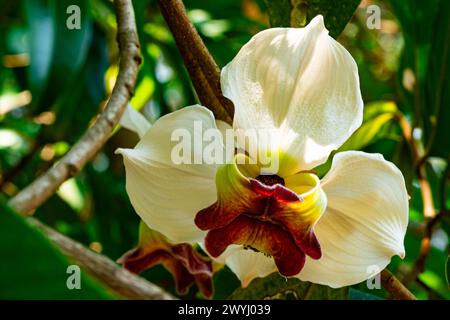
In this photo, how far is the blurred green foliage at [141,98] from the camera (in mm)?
1105

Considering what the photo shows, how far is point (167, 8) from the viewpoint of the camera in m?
Result: 0.62

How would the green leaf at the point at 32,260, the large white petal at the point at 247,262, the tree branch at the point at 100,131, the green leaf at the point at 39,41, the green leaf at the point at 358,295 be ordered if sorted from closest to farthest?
the green leaf at the point at 32,260
the tree branch at the point at 100,131
the large white petal at the point at 247,262
the green leaf at the point at 358,295
the green leaf at the point at 39,41

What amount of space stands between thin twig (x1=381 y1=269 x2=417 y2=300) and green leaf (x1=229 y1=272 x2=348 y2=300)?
14 cm

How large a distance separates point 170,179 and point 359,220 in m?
0.17

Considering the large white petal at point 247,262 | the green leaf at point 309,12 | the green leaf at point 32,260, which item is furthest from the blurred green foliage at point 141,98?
the green leaf at point 32,260

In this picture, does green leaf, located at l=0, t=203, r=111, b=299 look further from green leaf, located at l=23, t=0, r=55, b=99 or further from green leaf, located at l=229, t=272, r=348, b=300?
green leaf, located at l=23, t=0, r=55, b=99

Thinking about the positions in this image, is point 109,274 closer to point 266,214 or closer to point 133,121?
point 266,214

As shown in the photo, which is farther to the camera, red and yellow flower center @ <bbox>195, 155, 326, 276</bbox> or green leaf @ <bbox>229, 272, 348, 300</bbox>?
green leaf @ <bbox>229, 272, 348, 300</bbox>

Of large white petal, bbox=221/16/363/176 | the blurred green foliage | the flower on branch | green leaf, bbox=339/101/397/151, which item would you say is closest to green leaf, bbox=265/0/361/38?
the blurred green foliage

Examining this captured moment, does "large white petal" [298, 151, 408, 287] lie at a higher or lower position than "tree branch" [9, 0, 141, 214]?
lower

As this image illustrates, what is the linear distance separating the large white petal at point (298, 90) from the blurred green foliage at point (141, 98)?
0.16m

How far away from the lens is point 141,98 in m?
1.50

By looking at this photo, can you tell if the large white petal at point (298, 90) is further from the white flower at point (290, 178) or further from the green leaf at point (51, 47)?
the green leaf at point (51, 47)

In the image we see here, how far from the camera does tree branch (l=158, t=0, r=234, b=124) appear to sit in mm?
Result: 598
